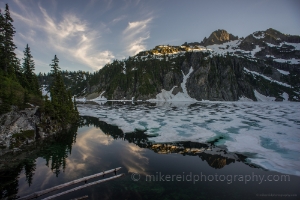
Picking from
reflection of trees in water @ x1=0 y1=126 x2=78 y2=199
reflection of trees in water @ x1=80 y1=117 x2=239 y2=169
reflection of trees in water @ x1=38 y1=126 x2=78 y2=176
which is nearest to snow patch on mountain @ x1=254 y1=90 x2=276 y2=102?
reflection of trees in water @ x1=80 y1=117 x2=239 y2=169

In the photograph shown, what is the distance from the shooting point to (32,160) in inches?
717

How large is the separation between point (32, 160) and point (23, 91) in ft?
59.7

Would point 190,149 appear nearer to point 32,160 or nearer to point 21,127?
point 32,160

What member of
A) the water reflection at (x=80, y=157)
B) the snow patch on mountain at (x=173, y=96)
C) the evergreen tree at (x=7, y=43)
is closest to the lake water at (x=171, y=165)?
the water reflection at (x=80, y=157)

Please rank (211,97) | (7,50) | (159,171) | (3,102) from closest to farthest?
(159,171), (3,102), (7,50), (211,97)

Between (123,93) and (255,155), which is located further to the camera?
(123,93)

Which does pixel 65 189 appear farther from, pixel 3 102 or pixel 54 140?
pixel 3 102

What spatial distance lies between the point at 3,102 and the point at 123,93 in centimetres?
15590

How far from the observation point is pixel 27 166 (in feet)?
55.0

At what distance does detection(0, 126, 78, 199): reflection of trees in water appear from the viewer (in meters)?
13.2

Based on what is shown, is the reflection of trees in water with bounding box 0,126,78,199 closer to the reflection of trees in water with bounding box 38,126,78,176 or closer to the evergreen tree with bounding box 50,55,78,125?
the reflection of trees in water with bounding box 38,126,78,176

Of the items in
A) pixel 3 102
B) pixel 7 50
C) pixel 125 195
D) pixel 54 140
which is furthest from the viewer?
pixel 7 50

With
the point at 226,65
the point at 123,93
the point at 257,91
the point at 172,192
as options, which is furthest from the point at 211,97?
the point at 172,192

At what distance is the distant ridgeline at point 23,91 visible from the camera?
920 inches
